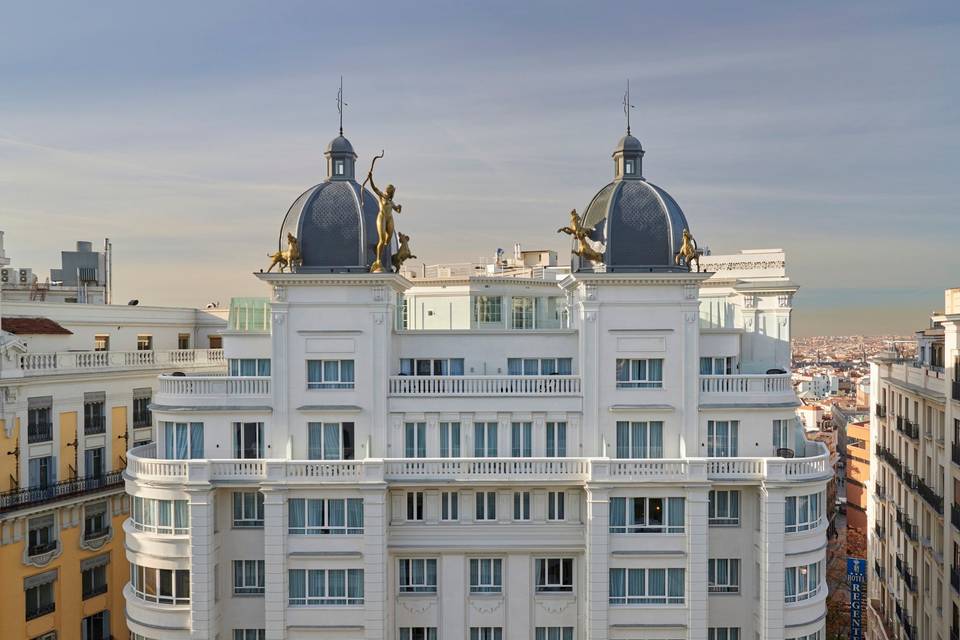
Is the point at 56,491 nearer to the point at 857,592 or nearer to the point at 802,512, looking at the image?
the point at 802,512

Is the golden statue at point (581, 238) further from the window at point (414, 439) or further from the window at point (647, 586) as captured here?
the window at point (647, 586)

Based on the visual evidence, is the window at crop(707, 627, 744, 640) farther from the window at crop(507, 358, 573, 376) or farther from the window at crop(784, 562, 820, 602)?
the window at crop(507, 358, 573, 376)

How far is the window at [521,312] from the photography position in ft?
203

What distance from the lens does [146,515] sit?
139 feet

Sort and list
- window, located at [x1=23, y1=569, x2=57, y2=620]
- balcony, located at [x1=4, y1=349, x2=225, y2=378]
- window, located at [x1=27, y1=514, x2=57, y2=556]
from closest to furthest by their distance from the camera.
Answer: window, located at [x1=23, y1=569, x2=57, y2=620] < window, located at [x1=27, y1=514, x2=57, y2=556] < balcony, located at [x1=4, y1=349, x2=225, y2=378]

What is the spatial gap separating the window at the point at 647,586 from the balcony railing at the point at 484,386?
361 inches

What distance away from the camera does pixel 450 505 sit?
43.0 meters

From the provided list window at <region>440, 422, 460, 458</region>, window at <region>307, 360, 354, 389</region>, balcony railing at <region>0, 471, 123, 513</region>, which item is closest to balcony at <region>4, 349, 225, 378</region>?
balcony railing at <region>0, 471, 123, 513</region>

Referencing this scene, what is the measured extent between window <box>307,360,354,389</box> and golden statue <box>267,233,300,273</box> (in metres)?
4.95

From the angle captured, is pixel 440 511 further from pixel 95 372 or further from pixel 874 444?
pixel 874 444

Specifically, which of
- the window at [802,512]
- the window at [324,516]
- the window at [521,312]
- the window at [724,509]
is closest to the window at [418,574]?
the window at [324,516]

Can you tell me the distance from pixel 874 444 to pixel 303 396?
5552cm

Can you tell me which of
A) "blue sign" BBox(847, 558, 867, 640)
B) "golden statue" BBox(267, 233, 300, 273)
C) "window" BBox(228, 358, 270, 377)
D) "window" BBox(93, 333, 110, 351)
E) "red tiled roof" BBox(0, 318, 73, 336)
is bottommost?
"blue sign" BBox(847, 558, 867, 640)

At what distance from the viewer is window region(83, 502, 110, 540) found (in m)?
53.1
